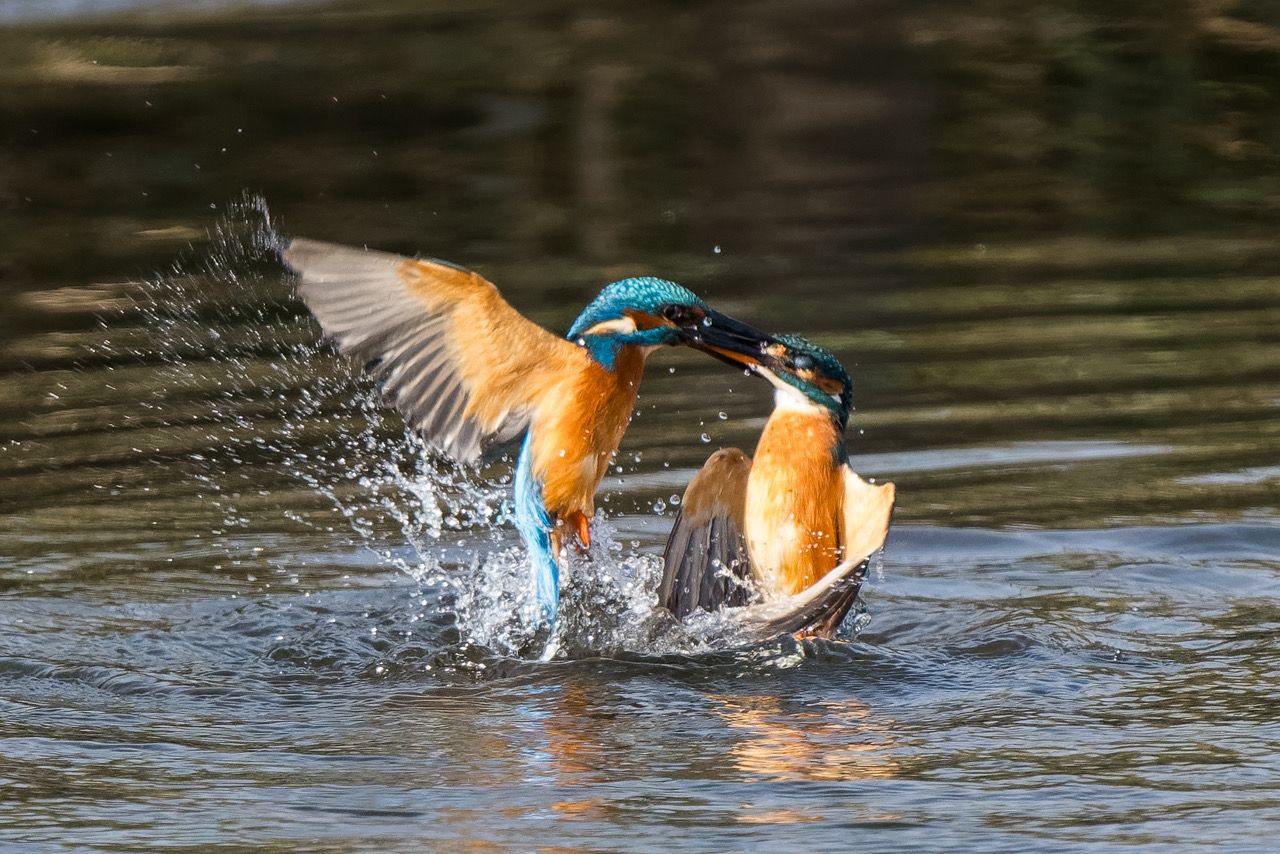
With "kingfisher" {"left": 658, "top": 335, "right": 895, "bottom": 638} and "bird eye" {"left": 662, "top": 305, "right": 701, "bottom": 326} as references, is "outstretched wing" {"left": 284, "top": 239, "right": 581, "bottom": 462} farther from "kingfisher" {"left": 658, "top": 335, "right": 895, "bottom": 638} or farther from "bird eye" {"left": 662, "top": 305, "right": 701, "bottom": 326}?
"kingfisher" {"left": 658, "top": 335, "right": 895, "bottom": 638}

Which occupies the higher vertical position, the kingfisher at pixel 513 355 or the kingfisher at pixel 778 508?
the kingfisher at pixel 513 355

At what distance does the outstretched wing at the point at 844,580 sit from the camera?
196 inches

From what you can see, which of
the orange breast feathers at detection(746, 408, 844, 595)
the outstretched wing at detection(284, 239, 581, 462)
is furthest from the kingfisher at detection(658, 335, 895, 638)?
the outstretched wing at detection(284, 239, 581, 462)

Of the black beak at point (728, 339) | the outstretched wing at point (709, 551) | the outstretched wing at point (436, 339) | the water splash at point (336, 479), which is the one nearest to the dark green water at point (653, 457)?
the water splash at point (336, 479)

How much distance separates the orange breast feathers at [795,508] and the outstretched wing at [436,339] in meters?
0.61

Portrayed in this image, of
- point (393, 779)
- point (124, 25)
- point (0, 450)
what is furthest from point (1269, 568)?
point (124, 25)

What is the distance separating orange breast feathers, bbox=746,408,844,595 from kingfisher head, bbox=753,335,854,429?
0.30 ft

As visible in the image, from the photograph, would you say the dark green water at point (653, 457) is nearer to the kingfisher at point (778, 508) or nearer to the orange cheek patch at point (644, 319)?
the kingfisher at point (778, 508)

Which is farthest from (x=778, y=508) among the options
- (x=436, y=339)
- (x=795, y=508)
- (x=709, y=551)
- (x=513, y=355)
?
(x=436, y=339)

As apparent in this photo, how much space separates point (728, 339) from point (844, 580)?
2.29 ft

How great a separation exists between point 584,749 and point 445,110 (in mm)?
10041

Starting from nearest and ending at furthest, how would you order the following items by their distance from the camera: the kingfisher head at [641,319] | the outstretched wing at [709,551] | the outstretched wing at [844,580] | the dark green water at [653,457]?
1. the dark green water at [653,457]
2. the outstretched wing at [844,580]
3. the kingfisher head at [641,319]
4. the outstretched wing at [709,551]

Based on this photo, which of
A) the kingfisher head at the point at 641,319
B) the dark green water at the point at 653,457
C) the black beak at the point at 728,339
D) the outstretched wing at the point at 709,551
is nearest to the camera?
the dark green water at the point at 653,457

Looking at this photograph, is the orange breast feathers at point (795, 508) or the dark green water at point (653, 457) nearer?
the dark green water at point (653, 457)
